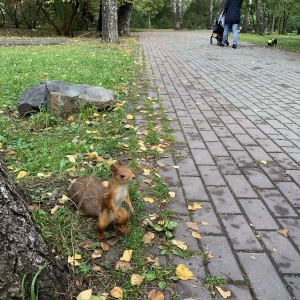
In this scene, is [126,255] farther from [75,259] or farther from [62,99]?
[62,99]

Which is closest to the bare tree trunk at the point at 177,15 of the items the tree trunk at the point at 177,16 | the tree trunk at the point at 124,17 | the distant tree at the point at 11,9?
the tree trunk at the point at 177,16

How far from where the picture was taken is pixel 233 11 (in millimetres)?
15055

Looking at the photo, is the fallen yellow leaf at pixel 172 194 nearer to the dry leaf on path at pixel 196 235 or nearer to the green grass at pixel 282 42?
the dry leaf on path at pixel 196 235

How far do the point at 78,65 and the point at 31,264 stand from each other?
8.92 m

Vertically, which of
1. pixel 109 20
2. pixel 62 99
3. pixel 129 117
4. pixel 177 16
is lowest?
pixel 129 117

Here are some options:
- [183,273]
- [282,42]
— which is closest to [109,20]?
[282,42]

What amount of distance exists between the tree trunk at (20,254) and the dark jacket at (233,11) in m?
15.1

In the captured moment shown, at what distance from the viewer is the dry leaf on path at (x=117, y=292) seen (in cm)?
218

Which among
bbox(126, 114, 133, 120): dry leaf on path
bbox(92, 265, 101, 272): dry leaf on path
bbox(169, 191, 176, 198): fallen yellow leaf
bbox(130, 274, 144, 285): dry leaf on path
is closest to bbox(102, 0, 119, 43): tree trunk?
bbox(126, 114, 133, 120): dry leaf on path

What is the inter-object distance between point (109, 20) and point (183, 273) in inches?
578

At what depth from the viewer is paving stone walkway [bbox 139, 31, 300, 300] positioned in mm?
2436

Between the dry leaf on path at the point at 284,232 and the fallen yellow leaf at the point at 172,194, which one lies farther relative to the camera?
the fallen yellow leaf at the point at 172,194

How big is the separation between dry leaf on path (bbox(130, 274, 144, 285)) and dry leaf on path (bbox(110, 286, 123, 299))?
→ 0.10 metres

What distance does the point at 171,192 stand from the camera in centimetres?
339
